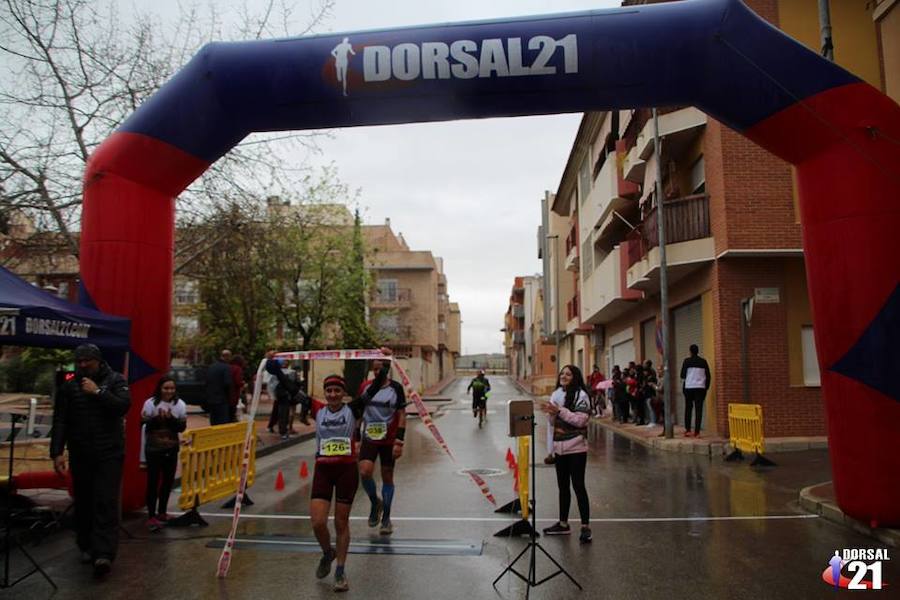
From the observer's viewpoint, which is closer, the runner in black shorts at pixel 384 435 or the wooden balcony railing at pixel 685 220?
the runner in black shorts at pixel 384 435

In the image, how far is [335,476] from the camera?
19.5 feet

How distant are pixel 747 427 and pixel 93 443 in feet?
35.6

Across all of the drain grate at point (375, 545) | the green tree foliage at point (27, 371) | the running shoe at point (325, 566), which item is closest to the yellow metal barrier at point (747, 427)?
the drain grate at point (375, 545)

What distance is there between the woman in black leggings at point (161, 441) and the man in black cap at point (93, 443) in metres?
1.52

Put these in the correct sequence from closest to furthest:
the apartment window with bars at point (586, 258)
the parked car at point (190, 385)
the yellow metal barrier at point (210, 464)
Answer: the yellow metal barrier at point (210, 464) < the parked car at point (190, 385) < the apartment window with bars at point (586, 258)

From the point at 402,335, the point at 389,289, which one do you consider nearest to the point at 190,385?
the point at 402,335

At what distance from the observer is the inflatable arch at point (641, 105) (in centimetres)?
694

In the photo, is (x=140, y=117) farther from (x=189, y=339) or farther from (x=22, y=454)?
(x=189, y=339)

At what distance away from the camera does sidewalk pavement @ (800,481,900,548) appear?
21.9 feet

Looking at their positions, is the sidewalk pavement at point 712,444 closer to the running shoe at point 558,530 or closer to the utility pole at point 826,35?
the running shoe at point 558,530

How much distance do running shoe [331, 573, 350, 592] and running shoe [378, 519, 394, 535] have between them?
1837 mm

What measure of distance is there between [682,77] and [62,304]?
7.22m

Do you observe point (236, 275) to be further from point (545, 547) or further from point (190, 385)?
point (545, 547)

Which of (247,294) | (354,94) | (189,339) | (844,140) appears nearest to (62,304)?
(354,94)
